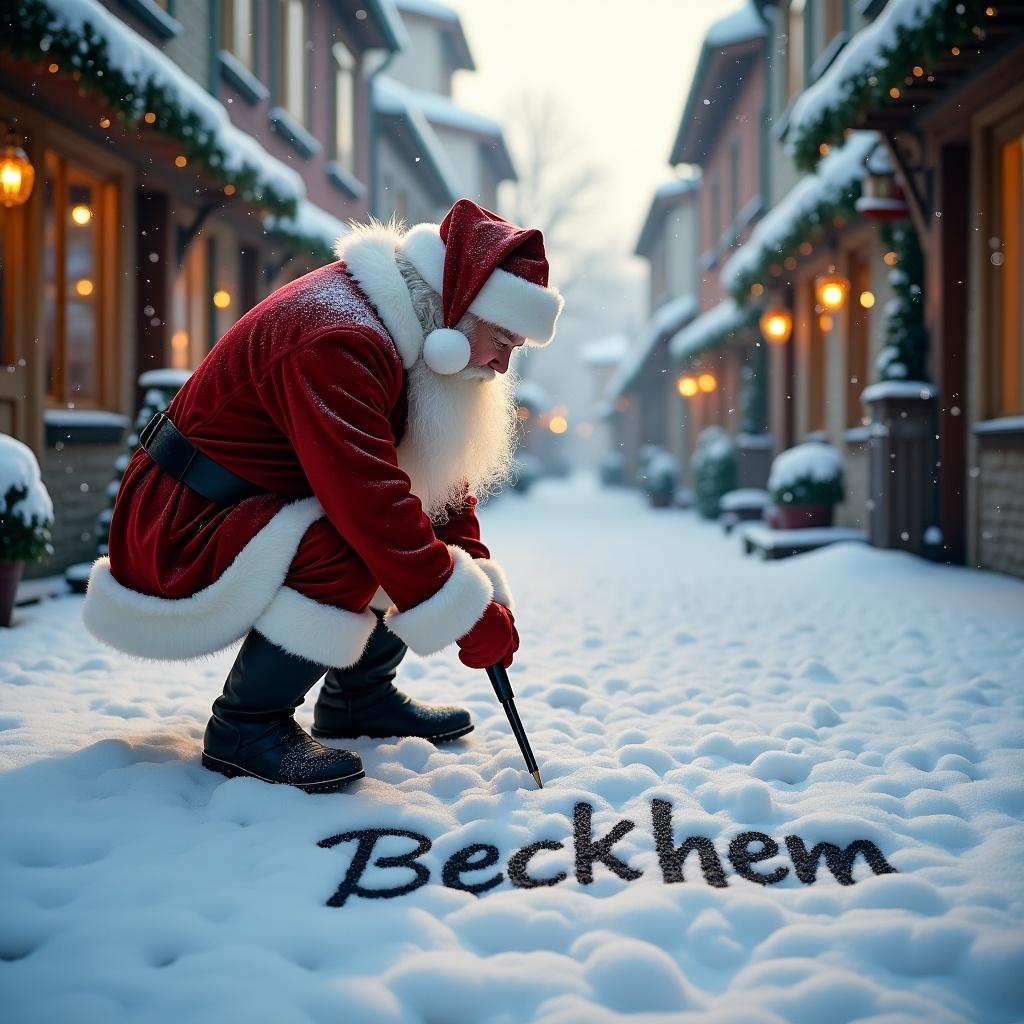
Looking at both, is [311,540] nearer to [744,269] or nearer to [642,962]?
[642,962]

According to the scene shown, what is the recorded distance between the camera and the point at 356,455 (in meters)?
2.25

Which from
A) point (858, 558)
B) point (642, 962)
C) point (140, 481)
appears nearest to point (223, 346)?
point (140, 481)

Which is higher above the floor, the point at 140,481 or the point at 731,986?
the point at 140,481

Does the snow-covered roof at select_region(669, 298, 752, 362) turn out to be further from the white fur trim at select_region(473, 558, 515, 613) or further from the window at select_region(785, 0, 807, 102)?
the white fur trim at select_region(473, 558, 515, 613)

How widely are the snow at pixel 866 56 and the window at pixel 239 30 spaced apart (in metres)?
5.29

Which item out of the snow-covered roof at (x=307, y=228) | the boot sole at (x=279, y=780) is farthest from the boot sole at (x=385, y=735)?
the snow-covered roof at (x=307, y=228)

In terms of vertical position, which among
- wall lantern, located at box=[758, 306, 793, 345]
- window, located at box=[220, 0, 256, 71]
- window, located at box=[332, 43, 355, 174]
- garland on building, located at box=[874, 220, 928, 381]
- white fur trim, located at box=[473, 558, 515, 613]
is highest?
window, located at box=[332, 43, 355, 174]

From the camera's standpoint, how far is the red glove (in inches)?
94.5

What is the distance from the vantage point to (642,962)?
166 cm

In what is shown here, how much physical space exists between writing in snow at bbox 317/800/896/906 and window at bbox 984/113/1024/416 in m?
5.21

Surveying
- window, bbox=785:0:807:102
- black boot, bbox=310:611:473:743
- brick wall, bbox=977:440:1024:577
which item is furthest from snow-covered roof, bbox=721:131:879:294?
black boot, bbox=310:611:473:743

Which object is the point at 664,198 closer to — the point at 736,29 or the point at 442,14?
the point at 442,14

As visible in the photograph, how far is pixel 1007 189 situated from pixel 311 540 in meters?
5.96

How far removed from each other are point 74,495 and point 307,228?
3.94m
